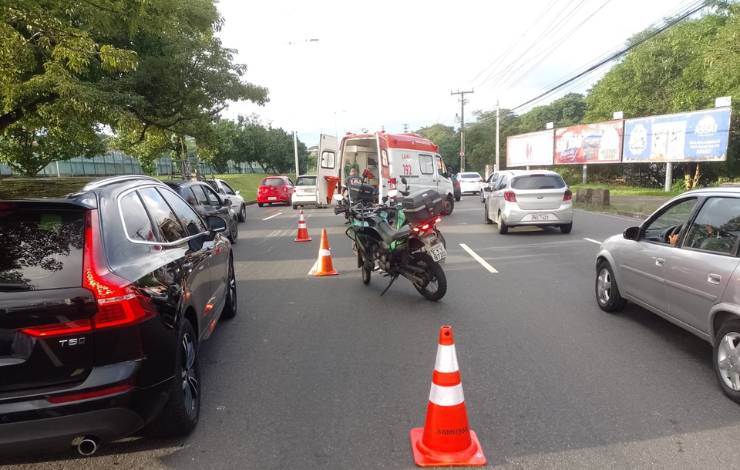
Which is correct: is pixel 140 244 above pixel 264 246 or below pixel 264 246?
above

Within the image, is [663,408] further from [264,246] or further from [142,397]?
[264,246]

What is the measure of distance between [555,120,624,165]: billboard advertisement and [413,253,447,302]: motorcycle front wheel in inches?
1149

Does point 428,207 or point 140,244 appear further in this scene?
point 428,207

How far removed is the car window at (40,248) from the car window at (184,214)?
1.63m

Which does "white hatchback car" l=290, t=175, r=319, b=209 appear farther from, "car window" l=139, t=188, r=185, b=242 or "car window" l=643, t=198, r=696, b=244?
"car window" l=139, t=188, r=185, b=242

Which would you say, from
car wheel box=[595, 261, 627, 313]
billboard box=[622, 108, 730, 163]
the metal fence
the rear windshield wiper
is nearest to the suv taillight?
the rear windshield wiper

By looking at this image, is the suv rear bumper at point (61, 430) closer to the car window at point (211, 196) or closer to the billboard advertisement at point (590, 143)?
the car window at point (211, 196)

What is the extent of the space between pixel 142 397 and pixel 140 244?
989mm

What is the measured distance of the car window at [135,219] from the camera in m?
3.46

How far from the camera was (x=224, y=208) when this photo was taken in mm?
12539

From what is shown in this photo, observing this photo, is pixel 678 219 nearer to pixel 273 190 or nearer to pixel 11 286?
pixel 11 286

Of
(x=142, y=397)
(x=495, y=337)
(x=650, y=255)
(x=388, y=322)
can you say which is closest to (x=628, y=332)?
(x=650, y=255)

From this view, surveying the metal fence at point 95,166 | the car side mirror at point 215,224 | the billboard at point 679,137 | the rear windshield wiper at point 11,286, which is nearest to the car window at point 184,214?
the car side mirror at point 215,224

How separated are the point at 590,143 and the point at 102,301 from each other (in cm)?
3645
